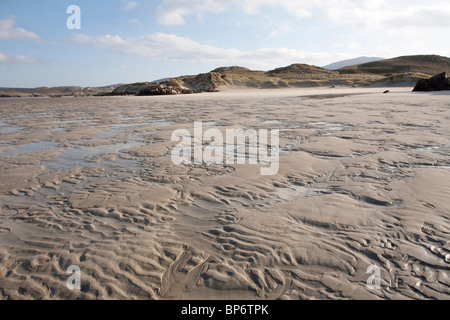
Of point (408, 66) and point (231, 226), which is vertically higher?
point (408, 66)

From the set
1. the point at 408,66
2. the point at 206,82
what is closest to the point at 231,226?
the point at 206,82

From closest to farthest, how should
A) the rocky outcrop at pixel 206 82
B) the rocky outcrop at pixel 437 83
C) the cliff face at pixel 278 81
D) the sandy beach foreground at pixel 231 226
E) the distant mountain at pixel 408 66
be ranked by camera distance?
the sandy beach foreground at pixel 231 226 → the rocky outcrop at pixel 437 83 → the cliff face at pixel 278 81 → the rocky outcrop at pixel 206 82 → the distant mountain at pixel 408 66

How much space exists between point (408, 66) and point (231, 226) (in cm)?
7237

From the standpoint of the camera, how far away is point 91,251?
7.73ft

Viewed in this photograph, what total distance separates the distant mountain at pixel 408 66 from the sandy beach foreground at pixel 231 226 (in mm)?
60696

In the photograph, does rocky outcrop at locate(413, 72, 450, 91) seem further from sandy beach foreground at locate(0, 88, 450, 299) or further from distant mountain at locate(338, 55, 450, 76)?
distant mountain at locate(338, 55, 450, 76)

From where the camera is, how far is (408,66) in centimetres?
6062

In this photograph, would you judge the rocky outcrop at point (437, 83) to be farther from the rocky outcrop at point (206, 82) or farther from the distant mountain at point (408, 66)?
the distant mountain at point (408, 66)

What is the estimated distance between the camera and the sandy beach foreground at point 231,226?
6.42ft

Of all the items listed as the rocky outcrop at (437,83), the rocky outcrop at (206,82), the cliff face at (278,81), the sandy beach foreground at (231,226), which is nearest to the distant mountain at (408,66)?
the cliff face at (278,81)

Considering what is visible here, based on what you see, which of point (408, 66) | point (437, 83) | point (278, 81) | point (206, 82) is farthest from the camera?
point (408, 66)

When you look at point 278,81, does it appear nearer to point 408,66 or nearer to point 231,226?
point 408,66
